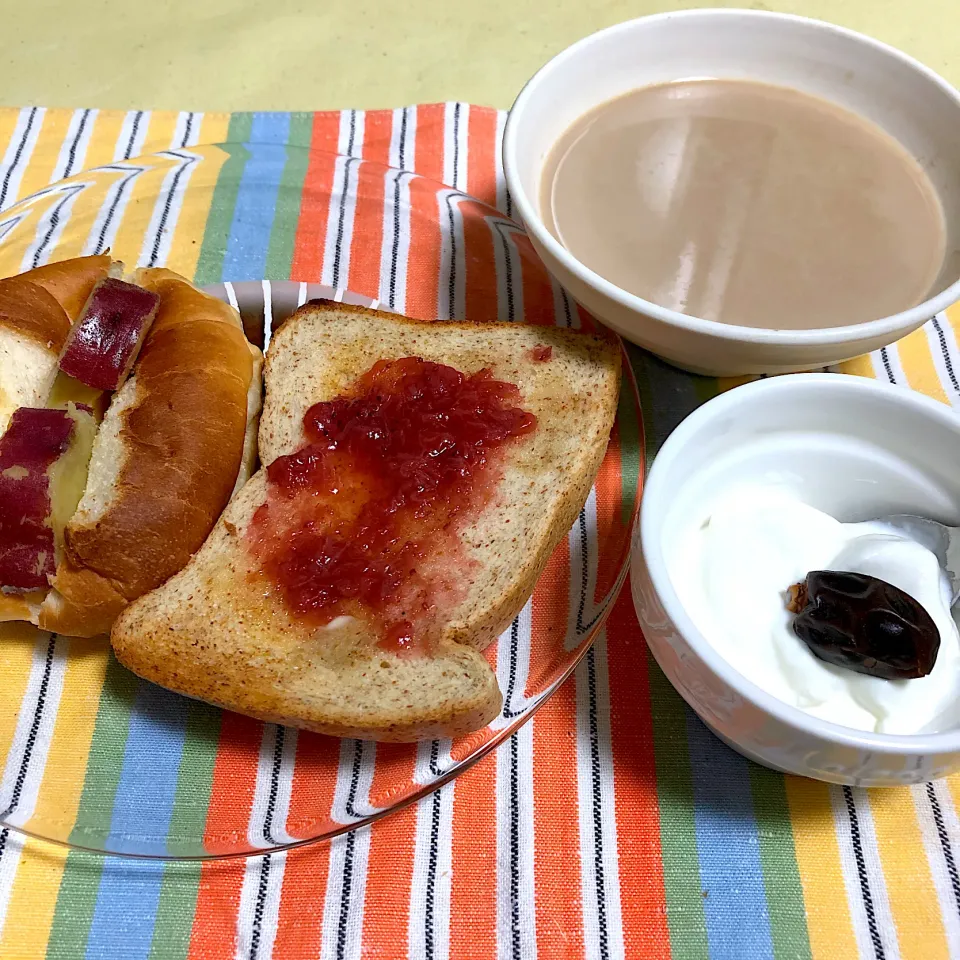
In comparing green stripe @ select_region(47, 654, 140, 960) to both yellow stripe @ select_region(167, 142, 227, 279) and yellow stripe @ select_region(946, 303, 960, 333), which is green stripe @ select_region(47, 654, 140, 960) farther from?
yellow stripe @ select_region(946, 303, 960, 333)

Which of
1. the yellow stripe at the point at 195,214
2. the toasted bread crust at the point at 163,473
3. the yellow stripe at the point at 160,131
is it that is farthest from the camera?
the yellow stripe at the point at 160,131

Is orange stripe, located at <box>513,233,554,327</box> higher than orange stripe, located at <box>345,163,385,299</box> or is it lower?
lower

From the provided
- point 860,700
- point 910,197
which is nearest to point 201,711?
point 860,700

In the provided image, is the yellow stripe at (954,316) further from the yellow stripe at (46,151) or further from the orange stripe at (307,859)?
the yellow stripe at (46,151)

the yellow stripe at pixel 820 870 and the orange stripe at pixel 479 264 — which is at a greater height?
the orange stripe at pixel 479 264

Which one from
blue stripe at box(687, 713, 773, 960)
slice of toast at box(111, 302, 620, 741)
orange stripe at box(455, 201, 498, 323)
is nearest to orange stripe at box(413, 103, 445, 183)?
orange stripe at box(455, 201, 498, 323)

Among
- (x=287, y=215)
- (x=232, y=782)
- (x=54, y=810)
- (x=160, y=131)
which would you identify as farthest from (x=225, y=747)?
(x=160, y=131)

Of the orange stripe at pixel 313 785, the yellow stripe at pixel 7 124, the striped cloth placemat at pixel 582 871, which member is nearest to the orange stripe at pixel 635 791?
the striped cloth placemat at pixel 582 871
